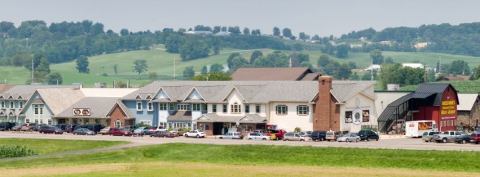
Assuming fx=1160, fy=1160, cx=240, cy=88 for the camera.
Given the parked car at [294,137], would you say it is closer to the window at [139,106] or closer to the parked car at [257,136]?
the parked car at [257,136]

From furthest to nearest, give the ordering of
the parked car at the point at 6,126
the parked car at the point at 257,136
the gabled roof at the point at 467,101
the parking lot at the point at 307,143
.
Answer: the parked car at the point at 6,126
the gabled roof at the point at 467,101
the parked car at the point at 257,136
the parking lot at the point at 307,143

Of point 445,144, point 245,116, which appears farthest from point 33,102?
point 445,144

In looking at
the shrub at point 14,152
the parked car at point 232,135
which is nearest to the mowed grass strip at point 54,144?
the shrub at point 14,152

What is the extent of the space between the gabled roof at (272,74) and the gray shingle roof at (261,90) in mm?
27303

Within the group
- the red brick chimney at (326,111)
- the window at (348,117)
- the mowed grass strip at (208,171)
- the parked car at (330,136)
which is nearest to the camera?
the mowed grass strip at (208,171)

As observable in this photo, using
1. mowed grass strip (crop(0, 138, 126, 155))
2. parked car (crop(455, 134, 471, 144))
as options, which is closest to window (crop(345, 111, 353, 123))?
parked car (crop(455, 134, 471, 144))

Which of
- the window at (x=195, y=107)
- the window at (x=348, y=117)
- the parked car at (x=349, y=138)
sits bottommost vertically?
the parked car at (x=349, y=138)

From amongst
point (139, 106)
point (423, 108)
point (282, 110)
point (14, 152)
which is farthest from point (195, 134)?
point (423, 108)

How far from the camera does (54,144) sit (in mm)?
110812

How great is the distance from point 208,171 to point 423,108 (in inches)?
1933

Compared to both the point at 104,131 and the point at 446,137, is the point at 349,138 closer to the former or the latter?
the point at 446,137

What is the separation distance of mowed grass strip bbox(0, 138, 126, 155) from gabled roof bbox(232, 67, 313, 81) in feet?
165

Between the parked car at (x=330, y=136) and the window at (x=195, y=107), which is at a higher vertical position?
the window at (x=195, y=107)

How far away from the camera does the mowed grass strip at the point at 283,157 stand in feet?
275
